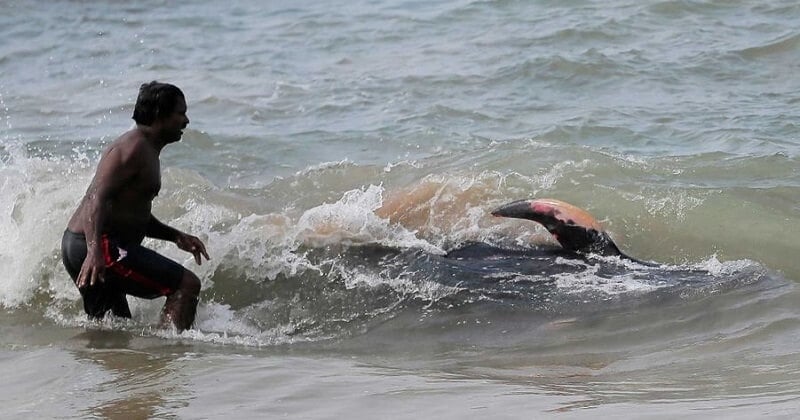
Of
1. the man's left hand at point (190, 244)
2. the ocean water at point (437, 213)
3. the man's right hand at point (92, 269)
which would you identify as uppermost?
the man's right hand at point (92, 269)

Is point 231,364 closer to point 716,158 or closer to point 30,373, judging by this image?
point 30,373

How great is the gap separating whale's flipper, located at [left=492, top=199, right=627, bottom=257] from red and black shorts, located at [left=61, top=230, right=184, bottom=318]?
6.27 feet

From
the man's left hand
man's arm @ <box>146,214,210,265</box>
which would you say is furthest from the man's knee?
the man's left hand

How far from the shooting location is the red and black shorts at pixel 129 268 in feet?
20.7

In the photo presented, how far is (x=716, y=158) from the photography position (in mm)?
9984

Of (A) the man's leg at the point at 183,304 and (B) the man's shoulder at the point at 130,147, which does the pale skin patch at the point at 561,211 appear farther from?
(B) the man's shoulder at the point at 130,147

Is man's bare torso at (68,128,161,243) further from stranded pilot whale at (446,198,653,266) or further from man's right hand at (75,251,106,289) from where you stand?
stranded pilot whale at (446,198,653,266)

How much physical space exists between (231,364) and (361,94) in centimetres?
803

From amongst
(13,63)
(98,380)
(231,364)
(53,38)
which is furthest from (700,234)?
(53,38)

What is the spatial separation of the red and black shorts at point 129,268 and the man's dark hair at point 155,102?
2.18ft

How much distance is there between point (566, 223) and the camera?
23.0ft

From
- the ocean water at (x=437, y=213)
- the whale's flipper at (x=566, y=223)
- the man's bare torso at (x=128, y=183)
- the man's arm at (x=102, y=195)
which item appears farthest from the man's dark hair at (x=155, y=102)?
the whale's flipper at (x=566, y=223)

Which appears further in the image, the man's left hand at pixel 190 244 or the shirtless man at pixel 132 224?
the man's left hand at pixel 190 244

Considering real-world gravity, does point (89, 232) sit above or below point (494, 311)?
above
